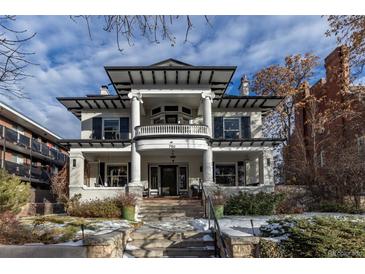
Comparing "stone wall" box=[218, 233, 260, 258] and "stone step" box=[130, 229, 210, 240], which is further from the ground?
"stone wall" box=[218, 233, 260, 258]

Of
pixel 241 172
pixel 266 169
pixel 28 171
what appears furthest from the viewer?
pixel 28 171

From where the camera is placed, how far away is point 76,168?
65.1 feet

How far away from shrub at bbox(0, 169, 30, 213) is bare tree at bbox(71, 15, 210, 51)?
8.66 metres

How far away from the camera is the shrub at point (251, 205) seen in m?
14.9

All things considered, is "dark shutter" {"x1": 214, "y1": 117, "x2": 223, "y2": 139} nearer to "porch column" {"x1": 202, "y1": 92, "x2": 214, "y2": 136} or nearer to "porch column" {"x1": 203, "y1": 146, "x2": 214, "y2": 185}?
"porch column" {"x1": 202, "y1": 92, "x2": 214, "y2": 136}

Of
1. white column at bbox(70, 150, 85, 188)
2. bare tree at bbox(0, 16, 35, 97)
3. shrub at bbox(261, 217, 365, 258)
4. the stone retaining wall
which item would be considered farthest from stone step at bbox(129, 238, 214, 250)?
white column at bbox(70, 150, 85, 188)

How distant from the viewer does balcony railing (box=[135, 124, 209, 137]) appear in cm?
1883

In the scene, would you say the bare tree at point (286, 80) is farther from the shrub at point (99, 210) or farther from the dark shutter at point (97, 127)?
the shrub at point (99, 210)

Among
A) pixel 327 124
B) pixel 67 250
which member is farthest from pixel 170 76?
pixel 67 250

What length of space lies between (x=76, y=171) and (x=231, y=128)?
918 centimetres

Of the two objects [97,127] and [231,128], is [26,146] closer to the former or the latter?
[97,127]

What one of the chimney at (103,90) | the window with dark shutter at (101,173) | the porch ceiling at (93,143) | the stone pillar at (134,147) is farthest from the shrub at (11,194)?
the chimney at (103,90)
